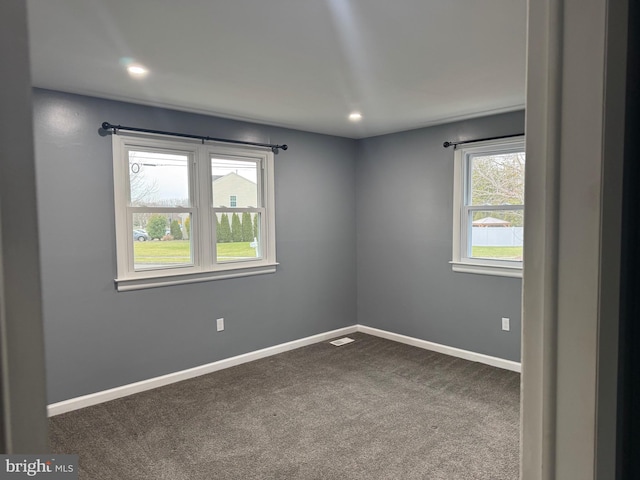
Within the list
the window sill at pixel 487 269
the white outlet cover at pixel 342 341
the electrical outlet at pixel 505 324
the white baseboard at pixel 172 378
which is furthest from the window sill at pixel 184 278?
the electrical outlet at pixel 505 324

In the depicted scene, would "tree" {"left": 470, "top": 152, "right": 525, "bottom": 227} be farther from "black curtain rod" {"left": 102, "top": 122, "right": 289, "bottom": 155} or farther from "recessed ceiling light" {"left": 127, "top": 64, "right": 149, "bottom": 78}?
"recessed ceiling light" {"left": 127, "top": 64, "right": 149, "bottom": 78}

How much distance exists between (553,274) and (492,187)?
13.1 ft

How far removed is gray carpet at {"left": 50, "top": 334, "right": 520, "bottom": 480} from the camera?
2.54 meters

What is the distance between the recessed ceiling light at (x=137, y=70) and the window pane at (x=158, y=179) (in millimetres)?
902

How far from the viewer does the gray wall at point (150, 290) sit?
3219mm

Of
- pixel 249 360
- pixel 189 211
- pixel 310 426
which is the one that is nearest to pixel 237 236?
pixel 189 211

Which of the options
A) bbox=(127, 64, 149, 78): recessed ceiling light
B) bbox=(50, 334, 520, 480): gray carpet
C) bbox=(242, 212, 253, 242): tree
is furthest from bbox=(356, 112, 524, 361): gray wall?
bbox=(127, 64, 149, 78): recessed ceiling light

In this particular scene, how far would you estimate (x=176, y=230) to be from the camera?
12.9 feet

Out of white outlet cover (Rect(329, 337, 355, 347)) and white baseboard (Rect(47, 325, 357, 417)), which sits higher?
white baseboard (Rect(47, 325, 357, 417))

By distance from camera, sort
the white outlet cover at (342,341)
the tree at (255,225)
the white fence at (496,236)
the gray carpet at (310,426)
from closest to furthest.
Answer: the gray carpet at (310,426)
the white fence at (496,236)
the tree at (255,225)
the white outlet cover at (342,341)

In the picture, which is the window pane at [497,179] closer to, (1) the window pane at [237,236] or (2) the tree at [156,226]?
(1) the window pane at [237,236]

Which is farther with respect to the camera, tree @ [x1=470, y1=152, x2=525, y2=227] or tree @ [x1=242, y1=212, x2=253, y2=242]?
tree @ [x1=242, y1=212, x2=253, y2=242]

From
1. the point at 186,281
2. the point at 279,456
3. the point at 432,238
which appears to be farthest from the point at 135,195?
the point at 432,238

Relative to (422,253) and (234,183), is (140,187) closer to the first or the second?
(234,183)
